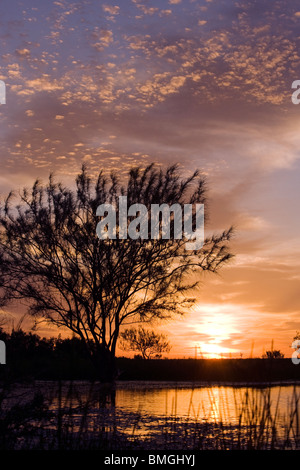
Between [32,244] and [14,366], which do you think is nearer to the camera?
[14,366]

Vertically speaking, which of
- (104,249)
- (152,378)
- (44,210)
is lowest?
(152,378)

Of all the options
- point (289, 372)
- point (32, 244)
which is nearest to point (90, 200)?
point (32, 244)

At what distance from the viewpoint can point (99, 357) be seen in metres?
23.4

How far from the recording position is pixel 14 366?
6.64 m

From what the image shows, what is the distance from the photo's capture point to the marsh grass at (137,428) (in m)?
5.69

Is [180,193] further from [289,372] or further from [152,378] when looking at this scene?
[289,372]

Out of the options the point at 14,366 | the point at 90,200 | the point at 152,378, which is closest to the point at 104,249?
the point at 90,200

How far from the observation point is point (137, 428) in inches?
372

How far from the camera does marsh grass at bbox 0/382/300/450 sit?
5.69m

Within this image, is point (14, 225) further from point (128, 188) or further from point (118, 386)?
point (118, 386)

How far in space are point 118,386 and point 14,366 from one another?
50.4ft

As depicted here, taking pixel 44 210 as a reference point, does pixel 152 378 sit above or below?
below
